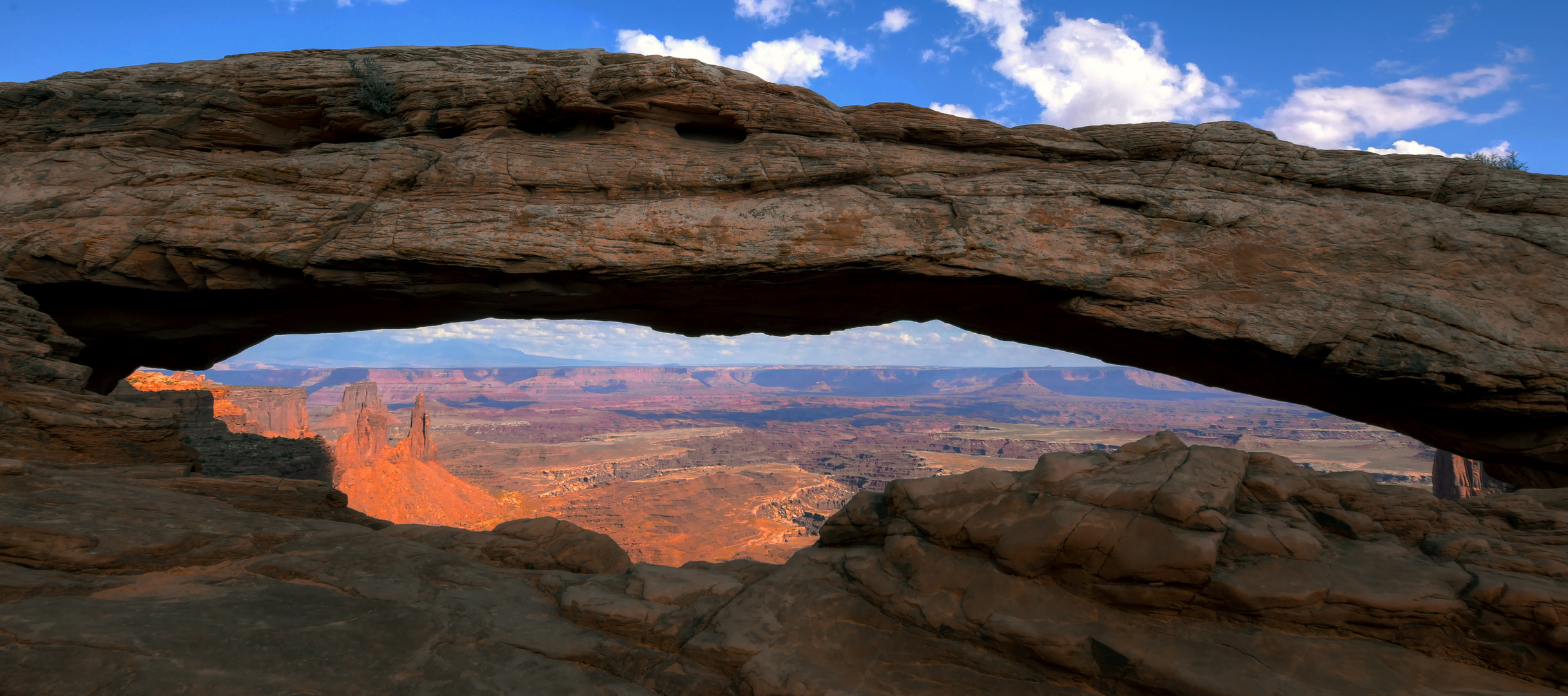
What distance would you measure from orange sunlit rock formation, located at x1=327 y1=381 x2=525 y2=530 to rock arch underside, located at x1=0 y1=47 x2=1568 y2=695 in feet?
135

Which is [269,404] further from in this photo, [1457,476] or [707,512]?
[1457,476]

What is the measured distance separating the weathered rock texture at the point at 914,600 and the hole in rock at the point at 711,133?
9.04 m

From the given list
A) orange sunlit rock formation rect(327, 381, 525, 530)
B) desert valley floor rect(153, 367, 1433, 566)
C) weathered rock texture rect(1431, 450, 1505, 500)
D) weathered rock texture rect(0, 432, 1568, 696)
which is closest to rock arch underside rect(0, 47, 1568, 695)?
weathered rock texture rect(0, 432, 1568, 696)

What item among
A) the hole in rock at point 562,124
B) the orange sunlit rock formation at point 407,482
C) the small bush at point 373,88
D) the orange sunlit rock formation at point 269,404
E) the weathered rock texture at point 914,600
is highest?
the small bush at point 373,88

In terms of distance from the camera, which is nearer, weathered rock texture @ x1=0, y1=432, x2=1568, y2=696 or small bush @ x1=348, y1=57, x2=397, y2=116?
weathered rock texture @ x1=0, y1=432, x2=1568, y2=696

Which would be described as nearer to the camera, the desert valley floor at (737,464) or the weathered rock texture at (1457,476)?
the weathered rock texture at (1457,476)

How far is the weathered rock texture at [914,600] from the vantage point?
6449mm

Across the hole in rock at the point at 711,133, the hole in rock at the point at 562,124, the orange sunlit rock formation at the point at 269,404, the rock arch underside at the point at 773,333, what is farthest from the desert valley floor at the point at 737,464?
the hole in rock at the point at 711,133

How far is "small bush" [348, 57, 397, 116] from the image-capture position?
1383cm

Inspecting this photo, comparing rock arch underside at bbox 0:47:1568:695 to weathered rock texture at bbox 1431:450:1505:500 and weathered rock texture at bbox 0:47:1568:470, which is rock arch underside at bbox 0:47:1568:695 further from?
weathered rock texture at bbox 1431:450:1505:500

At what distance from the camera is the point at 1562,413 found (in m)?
10.8

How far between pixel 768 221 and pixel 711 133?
3462 mm

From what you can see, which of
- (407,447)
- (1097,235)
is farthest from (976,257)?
(407,447)

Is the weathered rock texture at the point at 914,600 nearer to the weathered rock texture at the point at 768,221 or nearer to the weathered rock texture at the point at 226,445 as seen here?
the weathered rock texture at the point at 768,221
